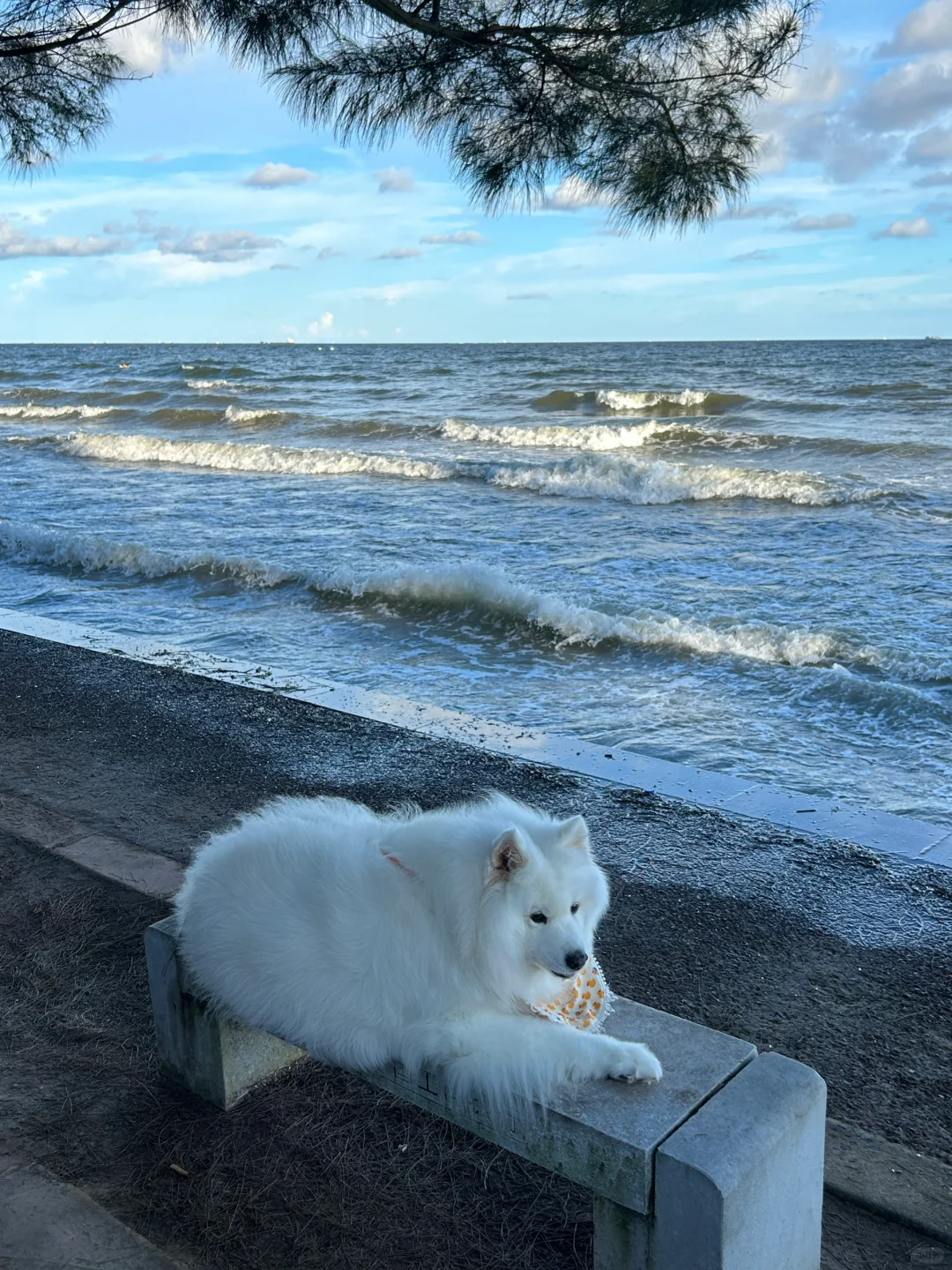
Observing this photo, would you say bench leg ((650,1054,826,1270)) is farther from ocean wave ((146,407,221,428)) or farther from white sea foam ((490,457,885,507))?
ocean wave ((146,407,221,428))

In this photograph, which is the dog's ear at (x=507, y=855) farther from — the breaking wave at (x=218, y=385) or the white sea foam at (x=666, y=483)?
the breaking wave at (x=218, y=385)

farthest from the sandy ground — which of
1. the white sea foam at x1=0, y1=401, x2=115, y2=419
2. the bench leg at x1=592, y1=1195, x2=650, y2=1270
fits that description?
the white sea foam at x1=0, y1=401, x2=115, y2=419

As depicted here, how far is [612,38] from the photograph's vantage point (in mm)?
4738

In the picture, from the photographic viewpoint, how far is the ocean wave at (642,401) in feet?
98.9

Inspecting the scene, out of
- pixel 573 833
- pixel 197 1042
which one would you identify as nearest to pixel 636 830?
pixel 197 1042

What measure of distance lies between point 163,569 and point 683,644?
589 cm

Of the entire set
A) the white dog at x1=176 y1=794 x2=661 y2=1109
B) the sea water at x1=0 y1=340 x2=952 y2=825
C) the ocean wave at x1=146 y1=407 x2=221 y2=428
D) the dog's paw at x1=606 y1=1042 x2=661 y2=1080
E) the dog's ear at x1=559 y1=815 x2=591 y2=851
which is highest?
the dog's ear at x1=559 y1=815 x2=591 y2=851

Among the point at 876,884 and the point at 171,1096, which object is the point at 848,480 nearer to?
the point at 876,884

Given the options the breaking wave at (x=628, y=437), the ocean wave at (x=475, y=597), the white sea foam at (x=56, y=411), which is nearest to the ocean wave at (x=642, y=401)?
the breaking wave at (x=628, y=437)

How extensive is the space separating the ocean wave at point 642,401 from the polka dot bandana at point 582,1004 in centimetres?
2819

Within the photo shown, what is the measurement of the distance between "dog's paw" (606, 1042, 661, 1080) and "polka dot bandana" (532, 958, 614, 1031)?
0.15 m

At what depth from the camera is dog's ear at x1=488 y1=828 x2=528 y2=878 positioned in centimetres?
210

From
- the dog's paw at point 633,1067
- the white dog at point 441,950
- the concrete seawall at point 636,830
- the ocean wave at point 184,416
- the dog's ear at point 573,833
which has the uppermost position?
the dog's ear at point 573,833

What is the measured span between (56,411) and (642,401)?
17.7 metres
